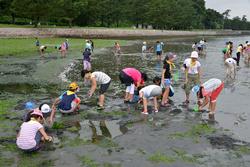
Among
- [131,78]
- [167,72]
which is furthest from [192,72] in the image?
[131,78]

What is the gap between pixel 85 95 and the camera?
17.2m

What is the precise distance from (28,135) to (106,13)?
3727 inches

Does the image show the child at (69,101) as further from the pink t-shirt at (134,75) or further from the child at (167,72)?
the child at (167,72)

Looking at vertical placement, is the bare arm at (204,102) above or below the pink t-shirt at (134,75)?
below

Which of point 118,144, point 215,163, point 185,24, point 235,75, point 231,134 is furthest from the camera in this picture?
point 185,24

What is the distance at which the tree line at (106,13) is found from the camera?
7175 cm

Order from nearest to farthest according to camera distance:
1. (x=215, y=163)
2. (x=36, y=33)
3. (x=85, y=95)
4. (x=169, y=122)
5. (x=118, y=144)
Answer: (x=215, y=163) → (x=118, y=144) → (x=169, y=122) → (x=85, y=95) → (x=36, y=33)

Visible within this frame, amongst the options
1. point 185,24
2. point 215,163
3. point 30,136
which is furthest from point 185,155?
point 185,24

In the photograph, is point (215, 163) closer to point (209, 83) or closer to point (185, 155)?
point (185, 155)

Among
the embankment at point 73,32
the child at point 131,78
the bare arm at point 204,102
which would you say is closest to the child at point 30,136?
the child at point 131,78

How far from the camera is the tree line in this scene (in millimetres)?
71750

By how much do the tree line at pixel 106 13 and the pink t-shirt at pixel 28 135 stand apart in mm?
61871

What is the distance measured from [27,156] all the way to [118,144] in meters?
2.47

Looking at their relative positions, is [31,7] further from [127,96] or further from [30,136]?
[30,136]
